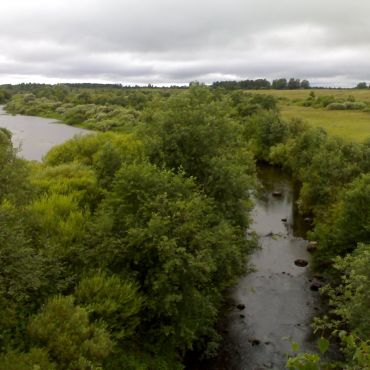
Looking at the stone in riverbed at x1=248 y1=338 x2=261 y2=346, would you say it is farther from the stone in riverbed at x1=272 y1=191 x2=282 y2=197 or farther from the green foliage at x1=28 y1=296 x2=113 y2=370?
the stone in riverbed at x1=272 y1=191 x2=282 y2=197

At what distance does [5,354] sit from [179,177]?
402 inches

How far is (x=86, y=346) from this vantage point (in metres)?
12.9

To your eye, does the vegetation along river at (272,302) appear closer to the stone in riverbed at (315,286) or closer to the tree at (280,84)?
the stone in riverbed at (315,286)

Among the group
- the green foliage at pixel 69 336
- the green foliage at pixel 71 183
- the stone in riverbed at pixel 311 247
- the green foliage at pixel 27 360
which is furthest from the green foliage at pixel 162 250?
the stone in riverbed at pixel 311 247

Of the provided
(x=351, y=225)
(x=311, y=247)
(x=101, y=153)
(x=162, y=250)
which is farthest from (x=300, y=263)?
(x=101, y=153)

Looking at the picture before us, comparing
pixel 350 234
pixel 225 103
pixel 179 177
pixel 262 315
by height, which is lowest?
pixel 262 315

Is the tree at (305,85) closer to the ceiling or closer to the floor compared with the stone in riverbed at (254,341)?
closer to the ceiling

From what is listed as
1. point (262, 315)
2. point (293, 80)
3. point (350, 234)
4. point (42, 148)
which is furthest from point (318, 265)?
point (293, 80)

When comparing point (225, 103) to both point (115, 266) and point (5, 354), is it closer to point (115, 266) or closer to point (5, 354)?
point (115, 266)

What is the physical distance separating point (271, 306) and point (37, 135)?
64.0 m

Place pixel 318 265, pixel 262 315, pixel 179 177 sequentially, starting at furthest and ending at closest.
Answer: pixel 318 265, pixel 262 315, pixel 179 177

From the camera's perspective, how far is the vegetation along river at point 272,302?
19.3 meters

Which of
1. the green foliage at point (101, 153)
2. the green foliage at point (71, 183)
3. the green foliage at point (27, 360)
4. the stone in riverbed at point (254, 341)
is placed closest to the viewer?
the green foliage at point (27, 360)

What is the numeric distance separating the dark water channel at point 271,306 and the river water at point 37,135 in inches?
1398
